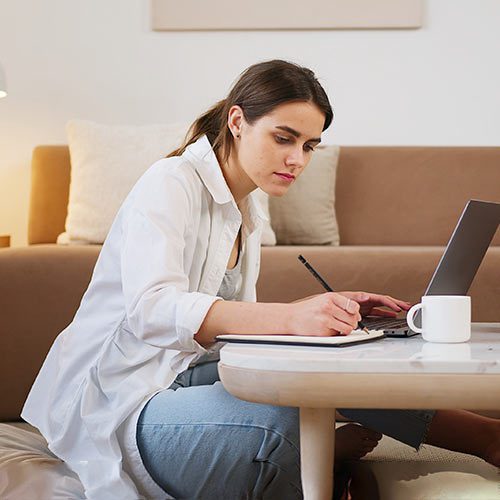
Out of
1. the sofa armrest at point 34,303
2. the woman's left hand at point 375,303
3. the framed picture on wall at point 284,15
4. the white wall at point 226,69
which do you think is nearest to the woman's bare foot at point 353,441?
the woman's left hand at point 375,303

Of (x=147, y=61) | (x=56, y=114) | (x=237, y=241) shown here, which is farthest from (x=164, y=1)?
(x=237, y=241)

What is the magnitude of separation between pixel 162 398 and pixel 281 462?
23 cm

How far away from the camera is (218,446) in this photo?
58.2 inches

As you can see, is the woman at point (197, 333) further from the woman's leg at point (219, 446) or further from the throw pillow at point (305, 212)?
the throw pillow at point (305, 212)

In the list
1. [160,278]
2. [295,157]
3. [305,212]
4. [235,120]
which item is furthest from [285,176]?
[305,212]

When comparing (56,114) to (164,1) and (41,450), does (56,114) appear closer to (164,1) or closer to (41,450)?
(164,1)

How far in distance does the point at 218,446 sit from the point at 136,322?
0.24 m

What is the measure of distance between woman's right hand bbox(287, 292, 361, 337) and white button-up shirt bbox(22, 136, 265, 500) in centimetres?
17

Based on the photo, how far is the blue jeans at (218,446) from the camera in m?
1.47

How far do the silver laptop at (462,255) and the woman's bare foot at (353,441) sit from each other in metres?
0.22

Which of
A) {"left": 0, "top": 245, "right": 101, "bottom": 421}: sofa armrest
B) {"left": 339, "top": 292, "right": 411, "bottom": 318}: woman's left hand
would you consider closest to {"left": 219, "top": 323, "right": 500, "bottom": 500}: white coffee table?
{"left": 339, "top": 292, "right": 411, "bottom": 318}: woman's left hand

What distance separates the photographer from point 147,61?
3840mm

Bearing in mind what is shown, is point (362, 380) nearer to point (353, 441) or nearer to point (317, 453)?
point (317, 453)

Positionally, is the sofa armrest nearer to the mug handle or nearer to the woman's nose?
the woman's nose
